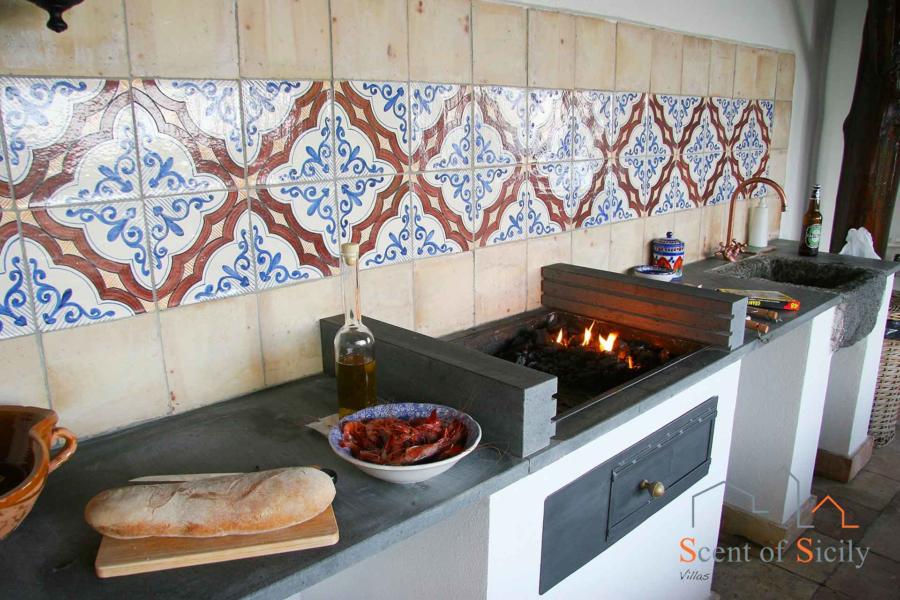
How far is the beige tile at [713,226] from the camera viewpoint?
2.58 metres

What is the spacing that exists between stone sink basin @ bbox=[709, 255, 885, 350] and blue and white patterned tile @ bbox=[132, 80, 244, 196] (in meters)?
1.63

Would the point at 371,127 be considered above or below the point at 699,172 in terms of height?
above

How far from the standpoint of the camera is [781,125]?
290 cm

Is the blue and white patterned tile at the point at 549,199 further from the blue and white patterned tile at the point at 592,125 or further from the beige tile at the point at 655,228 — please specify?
the beige tile at the point at 655,228

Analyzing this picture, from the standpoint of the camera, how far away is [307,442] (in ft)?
3.82

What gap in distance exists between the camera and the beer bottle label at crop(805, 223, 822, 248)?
258cm

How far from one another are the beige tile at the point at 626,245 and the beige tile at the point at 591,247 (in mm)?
32

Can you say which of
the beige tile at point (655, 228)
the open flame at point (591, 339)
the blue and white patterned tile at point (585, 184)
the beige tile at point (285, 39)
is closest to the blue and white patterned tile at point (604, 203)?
the blue and white patterned tile at point (585, 184)

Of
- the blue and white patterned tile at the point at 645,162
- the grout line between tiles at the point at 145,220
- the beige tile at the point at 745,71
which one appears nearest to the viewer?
the grout line between tiles at the point at 145,220

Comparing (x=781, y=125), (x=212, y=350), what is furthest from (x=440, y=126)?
(x=781, y=125)

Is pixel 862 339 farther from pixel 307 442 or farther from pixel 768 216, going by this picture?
pixel 307 442

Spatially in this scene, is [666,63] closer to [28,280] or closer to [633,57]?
[633,57]

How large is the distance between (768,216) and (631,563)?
1850 millimetres

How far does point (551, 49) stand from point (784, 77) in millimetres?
1580
